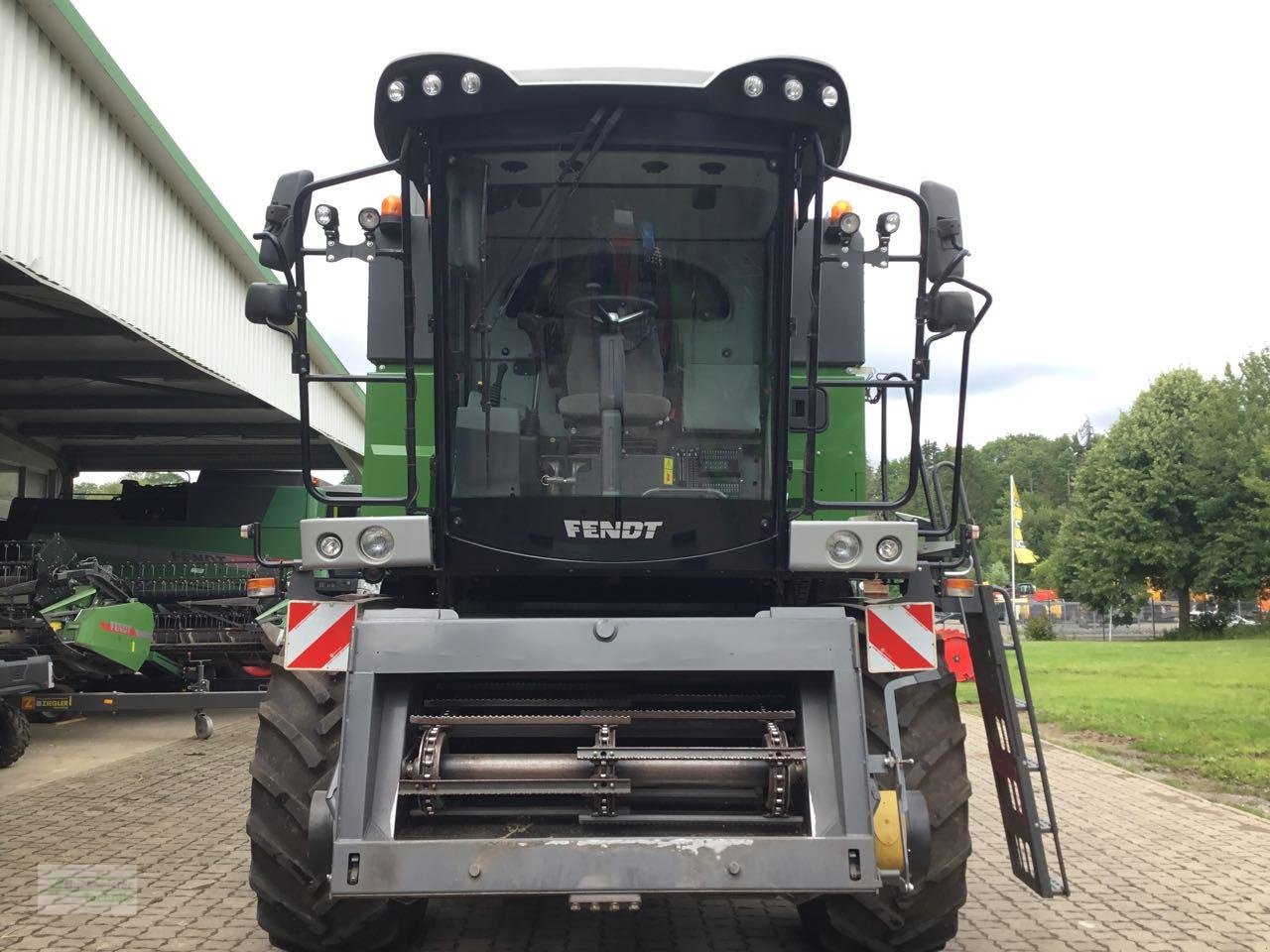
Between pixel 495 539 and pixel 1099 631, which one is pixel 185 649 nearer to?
pixel 495 539

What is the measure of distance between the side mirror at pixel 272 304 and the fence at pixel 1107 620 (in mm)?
46217

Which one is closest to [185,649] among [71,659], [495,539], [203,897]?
[71,659]

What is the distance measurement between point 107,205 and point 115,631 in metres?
3.97

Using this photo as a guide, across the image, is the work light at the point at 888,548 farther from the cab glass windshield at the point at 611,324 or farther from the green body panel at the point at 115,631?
the green body panel at the point at 115,631

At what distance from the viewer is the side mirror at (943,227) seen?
14.3 feet

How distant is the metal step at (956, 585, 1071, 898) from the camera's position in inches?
181

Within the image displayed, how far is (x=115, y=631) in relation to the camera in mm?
10789

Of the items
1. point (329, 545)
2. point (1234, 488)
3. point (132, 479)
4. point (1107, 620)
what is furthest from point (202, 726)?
point (1107, 620)

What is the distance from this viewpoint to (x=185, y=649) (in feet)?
39.4

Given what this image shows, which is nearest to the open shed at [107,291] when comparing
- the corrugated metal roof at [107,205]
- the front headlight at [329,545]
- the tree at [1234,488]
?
the corrugated metal roof at [107,205]

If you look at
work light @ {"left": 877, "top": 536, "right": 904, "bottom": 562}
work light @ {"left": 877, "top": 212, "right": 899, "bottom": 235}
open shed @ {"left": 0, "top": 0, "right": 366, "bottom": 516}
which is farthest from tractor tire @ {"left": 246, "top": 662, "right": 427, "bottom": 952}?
open shed @ {"left": 0, "top": 0, "right": 366, "bottom": 516}

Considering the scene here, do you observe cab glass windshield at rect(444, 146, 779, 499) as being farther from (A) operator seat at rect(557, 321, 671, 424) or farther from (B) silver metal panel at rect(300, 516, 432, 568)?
(B) silver metal panel at rect(300, 516, 432, 568)

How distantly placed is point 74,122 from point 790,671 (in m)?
8.89

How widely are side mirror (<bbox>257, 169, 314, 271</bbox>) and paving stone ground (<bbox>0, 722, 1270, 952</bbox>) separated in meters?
2.87
